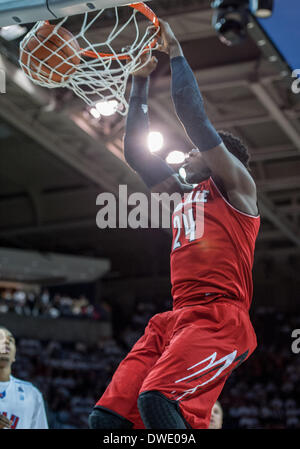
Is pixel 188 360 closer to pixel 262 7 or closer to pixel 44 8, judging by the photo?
pixel 262 7

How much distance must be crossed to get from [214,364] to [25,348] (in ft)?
54.0

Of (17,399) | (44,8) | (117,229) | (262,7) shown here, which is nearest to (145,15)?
(44,8)

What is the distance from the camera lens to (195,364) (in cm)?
229

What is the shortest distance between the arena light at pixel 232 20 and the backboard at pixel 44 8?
0.45 m

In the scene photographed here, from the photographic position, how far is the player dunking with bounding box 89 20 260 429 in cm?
228

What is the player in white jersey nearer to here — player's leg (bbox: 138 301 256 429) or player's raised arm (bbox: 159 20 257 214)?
player's leg (bbox: 138 301 256 429)

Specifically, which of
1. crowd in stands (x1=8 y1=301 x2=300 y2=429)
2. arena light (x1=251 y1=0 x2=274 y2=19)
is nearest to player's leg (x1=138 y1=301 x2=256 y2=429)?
arena light (x1=251 y1=0 x2=274 y2=19)

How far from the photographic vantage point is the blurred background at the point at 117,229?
23.9 ft

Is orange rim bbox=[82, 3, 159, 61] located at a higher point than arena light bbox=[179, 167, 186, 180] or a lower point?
higher

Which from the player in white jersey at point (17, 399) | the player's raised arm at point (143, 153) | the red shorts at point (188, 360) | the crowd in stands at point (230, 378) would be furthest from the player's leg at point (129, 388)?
the crowd in stands at point (230, 378)

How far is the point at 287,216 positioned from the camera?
1459cm

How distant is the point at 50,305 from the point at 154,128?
43.4 ft

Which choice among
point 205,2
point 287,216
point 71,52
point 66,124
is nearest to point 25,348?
point 287,216

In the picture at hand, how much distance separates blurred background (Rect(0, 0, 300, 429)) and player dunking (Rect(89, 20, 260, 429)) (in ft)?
1.90
